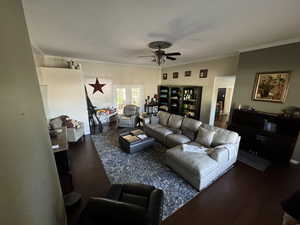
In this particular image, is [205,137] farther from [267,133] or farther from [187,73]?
[187,73]

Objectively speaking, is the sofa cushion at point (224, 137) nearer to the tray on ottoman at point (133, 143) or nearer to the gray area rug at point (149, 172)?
the gray area rug at point (149, 172)

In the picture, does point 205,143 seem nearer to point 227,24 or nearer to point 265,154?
point 265,154

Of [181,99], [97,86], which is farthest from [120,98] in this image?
[181,99]

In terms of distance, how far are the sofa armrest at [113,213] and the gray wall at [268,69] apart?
12.9 ft

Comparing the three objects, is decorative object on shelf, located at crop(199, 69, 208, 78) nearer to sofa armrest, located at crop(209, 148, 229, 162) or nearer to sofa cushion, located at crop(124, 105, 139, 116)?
sofa cushion, located at crop(124, 105, 139, 116)

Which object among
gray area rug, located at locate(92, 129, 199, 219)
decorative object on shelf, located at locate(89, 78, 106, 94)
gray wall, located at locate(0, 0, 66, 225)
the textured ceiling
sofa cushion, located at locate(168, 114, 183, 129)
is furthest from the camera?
decorative object on shelf, located at locate(89, 78, 106, 94)

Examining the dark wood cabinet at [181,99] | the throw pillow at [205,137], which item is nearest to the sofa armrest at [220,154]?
the throw pillow at [205,137]

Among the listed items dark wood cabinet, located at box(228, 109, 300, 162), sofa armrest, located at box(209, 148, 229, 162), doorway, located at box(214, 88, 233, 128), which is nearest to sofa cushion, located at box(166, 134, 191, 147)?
sofa armrest, located at box(209, 148, 229, 162)

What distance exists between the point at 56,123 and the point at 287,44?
19.3 feet

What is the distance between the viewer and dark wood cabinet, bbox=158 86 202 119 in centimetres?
530

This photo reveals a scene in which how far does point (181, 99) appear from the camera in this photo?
579 cm

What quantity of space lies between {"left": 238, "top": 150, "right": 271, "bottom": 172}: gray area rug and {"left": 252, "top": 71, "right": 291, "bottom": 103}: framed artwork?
1.49 m

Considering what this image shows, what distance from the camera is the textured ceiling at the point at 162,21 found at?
168 centimetres

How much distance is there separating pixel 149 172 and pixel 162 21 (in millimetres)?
2826
